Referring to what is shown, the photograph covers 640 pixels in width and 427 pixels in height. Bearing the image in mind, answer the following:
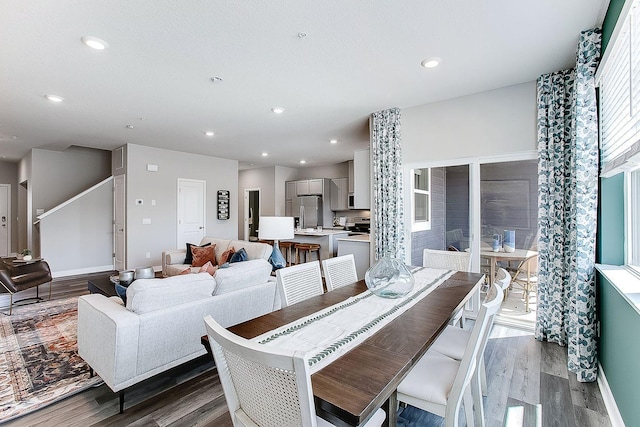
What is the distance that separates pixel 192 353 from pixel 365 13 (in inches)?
113

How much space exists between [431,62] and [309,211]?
6562 mm

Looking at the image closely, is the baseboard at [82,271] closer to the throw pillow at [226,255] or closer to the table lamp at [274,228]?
the throw pillow at [226,255]

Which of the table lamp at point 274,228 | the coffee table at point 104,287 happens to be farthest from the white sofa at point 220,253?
the coffee table at point 104,287

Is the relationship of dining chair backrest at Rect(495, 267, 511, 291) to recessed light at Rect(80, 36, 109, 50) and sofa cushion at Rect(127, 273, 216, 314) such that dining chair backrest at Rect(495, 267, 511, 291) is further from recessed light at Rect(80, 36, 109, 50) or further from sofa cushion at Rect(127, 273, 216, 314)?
recessed light at Rect(80, 36, 109, 50)

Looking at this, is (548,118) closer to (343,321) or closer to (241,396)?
(343,321)

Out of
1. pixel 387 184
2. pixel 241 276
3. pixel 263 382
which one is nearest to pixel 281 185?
pixel 387 184

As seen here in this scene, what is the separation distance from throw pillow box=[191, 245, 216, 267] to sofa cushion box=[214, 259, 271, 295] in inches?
89.5

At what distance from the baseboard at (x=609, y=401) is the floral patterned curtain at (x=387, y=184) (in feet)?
7.39

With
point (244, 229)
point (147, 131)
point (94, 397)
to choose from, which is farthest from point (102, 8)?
point (244, 229)

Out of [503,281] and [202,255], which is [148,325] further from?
[202,255]

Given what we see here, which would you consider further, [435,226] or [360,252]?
[360,252]

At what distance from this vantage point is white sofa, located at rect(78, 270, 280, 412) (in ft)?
6.51

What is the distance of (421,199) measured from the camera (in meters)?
4.41

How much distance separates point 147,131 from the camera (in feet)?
17.7
